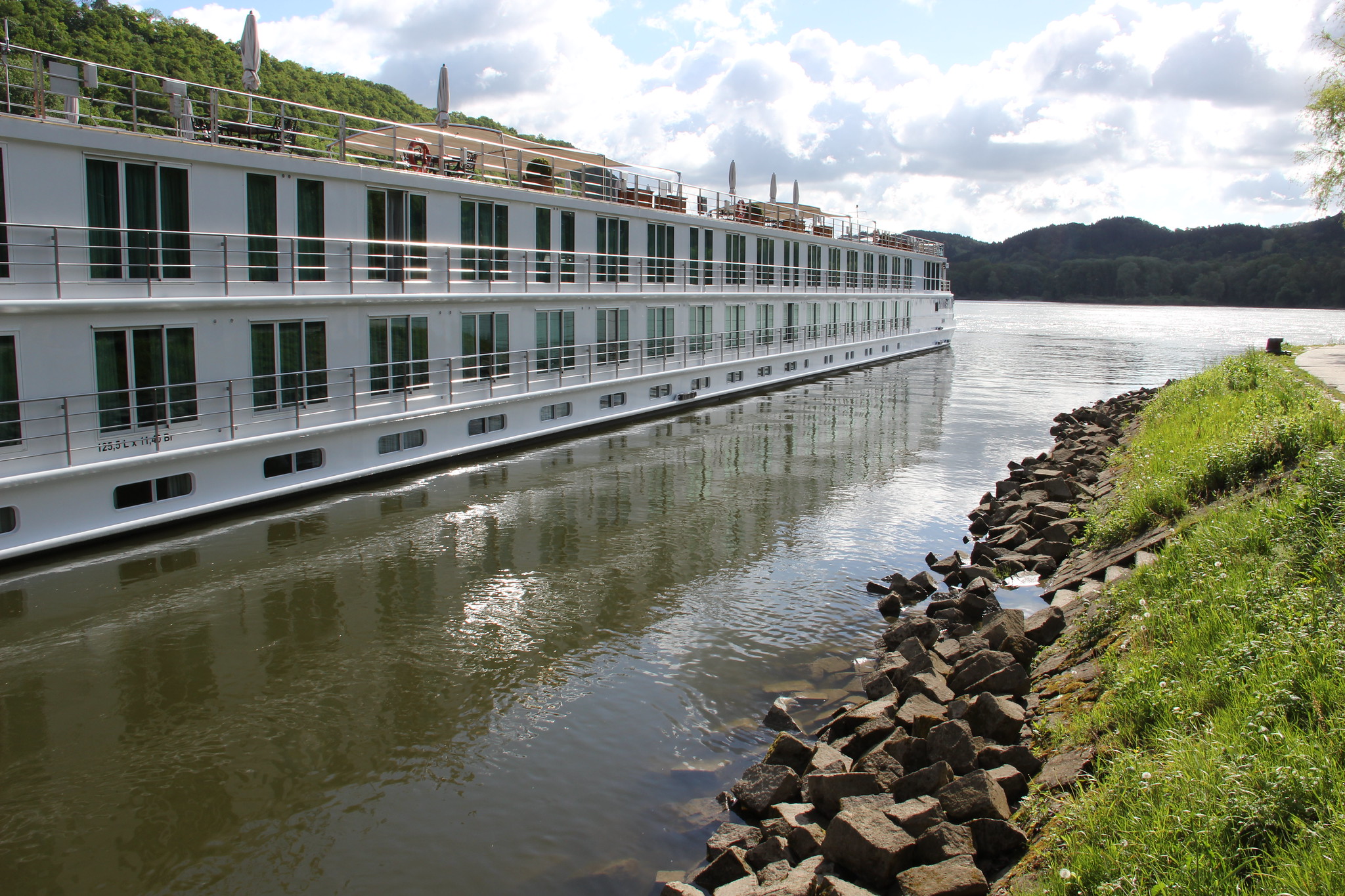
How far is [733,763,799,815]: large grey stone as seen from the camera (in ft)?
24.1

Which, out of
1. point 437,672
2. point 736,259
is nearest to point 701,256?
point 736,259

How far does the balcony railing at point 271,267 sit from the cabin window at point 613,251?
4 cm

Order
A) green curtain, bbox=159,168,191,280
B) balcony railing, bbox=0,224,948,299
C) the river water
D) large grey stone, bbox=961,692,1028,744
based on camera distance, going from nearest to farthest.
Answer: the river water < large grey stone, bbox=961,692,1028,744 < balcony railing, bbox=0,224,948,299 < green curtain, bbox=159,168,191,280

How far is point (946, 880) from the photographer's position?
19.2ft

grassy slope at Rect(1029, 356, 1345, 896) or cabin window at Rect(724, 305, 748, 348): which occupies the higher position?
cabin window at Rect(724, 305, 748, 348)

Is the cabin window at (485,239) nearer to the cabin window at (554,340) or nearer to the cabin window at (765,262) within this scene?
the cabin window at (554,340)

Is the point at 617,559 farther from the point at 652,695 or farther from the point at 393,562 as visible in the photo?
the point at 652,695

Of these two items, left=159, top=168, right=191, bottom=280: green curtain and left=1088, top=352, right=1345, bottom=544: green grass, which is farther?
left=159, top=168, right=191, bottom=280: green curtain

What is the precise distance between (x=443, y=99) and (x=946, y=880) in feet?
68.2

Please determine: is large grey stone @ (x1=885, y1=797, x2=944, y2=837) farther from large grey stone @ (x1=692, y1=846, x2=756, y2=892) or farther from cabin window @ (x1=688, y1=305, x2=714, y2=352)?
cabin window @ (x1=688, y1=305, x2=714, y2=352)

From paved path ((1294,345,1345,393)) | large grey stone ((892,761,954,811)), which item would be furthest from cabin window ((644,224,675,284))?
large grey stone ((892,761,954,811))

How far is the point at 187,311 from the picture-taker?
46.9 feet

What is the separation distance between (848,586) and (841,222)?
108 ft

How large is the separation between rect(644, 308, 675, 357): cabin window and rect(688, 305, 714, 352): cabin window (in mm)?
1031
